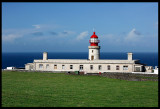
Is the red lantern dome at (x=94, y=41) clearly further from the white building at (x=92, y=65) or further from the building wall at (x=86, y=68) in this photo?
the building wall at (x=86, y=68)

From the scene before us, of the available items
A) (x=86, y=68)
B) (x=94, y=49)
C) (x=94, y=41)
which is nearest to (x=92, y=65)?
(x=86, y=68)

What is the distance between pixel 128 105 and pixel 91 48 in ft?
99.1

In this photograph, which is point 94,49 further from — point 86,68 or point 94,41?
point 86,68

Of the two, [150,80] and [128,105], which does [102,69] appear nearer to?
[150,80]

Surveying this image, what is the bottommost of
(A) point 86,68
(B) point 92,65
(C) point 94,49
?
(A) point 86,68

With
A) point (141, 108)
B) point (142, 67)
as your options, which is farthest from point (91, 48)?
point (141, 108)

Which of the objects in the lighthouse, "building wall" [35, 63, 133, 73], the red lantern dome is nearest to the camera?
"building wall" [35, 63, 133, 73]

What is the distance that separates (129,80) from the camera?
Answer: 111 ft

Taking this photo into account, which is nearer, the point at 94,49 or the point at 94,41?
the point at 94,49

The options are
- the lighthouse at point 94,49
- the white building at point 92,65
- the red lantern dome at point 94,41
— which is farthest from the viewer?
the red lantern dome at point 94,41

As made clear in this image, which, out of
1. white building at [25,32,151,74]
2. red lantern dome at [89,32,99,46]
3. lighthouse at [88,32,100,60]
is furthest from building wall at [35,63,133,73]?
red lantern dome at [89,32,99,46]

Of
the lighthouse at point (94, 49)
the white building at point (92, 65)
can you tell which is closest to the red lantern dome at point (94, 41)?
the lighthouse at point (94, 49)

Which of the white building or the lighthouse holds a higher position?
the lighthouse

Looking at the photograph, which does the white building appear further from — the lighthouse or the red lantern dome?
the red lantern dome
